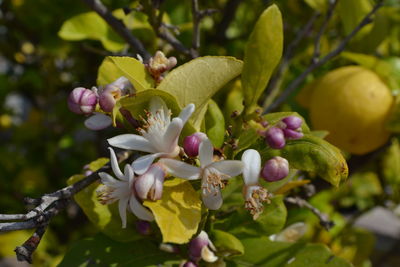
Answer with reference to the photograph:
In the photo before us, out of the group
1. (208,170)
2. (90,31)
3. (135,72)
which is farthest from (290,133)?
(90,31)

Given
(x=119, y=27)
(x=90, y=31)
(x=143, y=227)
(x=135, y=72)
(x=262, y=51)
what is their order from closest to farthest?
1. (x=262, y=51)
2. (x=135, y=72)
3. (x=143, y=227)
4. (x=119, y=27)
5. (x=90, y=31)

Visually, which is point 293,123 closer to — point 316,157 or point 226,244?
point 316,157

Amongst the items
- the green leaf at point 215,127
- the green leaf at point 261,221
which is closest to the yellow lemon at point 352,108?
the green leaf at point 261,221

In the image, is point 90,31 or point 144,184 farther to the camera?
point 90,31

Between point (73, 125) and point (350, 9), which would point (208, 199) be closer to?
point (350, 9)

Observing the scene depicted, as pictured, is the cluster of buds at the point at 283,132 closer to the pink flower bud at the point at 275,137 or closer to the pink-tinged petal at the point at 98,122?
the pink flower bud at the point at 275,137

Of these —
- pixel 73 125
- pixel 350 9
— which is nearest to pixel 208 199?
pixel 350 9

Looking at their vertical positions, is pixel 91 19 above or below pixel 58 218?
above

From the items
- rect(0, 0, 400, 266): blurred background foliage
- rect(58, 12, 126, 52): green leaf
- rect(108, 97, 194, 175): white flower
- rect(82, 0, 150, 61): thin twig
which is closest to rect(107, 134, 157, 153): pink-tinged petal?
rect(108, 97, 194, 175): white flower
